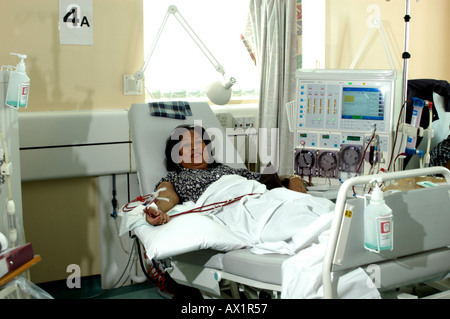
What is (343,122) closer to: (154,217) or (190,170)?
(190,170)

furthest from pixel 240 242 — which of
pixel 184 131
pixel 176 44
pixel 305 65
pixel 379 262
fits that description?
pixel 305 65

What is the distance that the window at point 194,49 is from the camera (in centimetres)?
319

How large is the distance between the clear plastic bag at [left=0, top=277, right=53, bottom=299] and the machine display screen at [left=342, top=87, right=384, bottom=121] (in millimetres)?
1683

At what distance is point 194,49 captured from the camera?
131 inches

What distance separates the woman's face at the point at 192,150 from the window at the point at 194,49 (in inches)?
21.3

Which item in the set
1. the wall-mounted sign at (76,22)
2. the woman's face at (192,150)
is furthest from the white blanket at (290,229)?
the wall-mounted sign at (76,22)

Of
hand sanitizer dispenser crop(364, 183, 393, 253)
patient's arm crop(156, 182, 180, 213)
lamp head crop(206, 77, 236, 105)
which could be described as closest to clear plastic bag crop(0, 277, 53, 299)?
patient's arm crop(156, 182, 180, 213)

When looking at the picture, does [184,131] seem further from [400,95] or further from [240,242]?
[400,95]

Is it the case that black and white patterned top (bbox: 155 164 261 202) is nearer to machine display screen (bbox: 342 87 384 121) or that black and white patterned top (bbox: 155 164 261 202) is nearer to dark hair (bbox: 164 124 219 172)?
dark hair (bbox: 164 124 219 172)

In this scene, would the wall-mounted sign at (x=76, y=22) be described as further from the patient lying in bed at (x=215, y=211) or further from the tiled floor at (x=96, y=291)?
the tiled floor at (x=96, y=291)

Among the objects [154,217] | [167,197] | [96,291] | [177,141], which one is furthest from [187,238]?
[96,291]

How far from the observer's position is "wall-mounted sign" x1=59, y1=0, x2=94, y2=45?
112 inches

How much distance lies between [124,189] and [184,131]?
0.62m

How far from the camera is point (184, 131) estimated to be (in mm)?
2699
